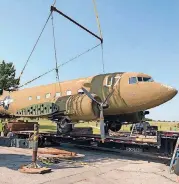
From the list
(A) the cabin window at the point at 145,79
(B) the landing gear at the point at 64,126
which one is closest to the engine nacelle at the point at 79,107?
(B) the landing gear at the point at 64,126

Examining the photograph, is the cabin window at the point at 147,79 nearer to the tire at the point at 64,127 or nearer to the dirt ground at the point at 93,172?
the dirt ground at the point at 93,172

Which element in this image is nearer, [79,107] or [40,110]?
[79,107]

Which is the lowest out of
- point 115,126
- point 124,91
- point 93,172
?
point 93,172

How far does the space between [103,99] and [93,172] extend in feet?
22.9

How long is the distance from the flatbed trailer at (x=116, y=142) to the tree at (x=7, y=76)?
43.6 meters

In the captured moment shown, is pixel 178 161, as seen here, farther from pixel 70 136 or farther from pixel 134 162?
pixel 70 136

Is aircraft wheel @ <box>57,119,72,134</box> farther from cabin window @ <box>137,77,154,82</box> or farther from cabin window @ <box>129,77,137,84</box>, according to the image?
cabin window @ <box>137,77,154,82</box>

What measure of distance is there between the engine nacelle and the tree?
45613 millimetres

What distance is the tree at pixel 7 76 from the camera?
6322 cm

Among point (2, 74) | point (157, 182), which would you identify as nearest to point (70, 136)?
point (157, 182)

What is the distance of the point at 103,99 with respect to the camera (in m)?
18.0

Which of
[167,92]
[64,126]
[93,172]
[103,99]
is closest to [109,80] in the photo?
[103,99]

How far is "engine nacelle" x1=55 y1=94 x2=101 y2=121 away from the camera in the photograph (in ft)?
56.4

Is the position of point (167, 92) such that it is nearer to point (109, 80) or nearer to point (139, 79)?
point (139, 79)
